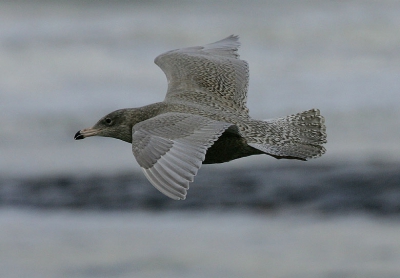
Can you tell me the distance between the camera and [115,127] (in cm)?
1144

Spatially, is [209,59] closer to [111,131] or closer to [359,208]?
[111,131]

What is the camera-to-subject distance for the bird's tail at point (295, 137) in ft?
35.5

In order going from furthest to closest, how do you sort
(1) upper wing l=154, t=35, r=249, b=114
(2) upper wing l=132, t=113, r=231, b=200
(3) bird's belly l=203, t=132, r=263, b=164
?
(1) upper wing l=154, t=35, r=249, b=114 < (3) bird's belly l=203, t=132, r=263, b=164 < (2) upper wing l=132, t=113, r=231, b=200

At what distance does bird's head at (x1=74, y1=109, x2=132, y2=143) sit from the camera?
37.3ft

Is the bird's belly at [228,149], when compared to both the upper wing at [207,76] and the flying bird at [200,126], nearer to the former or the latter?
the flying bird at [200,126]

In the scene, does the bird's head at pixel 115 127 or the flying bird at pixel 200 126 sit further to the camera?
the bird's head at pixel 115 127

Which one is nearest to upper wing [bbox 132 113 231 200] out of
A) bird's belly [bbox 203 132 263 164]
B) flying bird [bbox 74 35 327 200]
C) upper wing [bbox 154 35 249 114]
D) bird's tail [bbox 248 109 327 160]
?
flying bird [bbox 74 35 327 200]

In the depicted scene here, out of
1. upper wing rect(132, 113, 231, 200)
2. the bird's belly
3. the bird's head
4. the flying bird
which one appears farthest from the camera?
the bird's head

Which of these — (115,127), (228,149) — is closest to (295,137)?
(228,149)

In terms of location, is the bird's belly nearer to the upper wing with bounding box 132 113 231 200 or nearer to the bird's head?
the upper wing with bounding box 132 113 231 200

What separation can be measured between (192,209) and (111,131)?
1958 cm

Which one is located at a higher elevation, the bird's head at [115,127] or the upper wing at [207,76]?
the upper wing at [207,76]

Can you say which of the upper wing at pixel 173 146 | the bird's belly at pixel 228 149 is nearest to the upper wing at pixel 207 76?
the bird's belly at pixel 228 149

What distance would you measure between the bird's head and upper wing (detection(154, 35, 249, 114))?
29.9 inches
